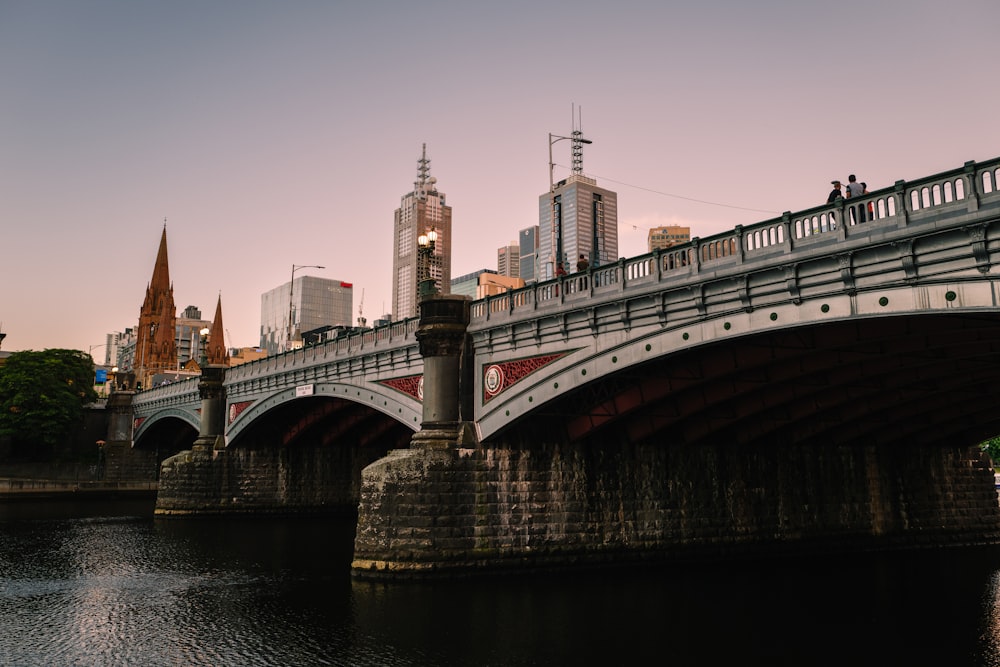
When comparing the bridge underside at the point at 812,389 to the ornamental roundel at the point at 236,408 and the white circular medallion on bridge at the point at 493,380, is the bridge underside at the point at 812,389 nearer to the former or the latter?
the white circular medallion on bridge at the point at 493,380

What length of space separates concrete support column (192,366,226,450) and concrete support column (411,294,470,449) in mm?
29852

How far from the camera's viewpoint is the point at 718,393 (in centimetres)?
2612

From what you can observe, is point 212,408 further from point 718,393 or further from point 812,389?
point 812,389

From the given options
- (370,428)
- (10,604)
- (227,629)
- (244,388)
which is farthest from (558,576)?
(244,388)

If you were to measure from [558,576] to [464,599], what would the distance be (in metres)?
4.55

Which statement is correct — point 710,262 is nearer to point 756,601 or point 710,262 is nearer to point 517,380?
point 517,380

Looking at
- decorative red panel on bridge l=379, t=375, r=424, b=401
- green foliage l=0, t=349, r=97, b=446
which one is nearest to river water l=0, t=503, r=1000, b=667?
decorative red panel on bridge l=379, t=375, r=424, b=401

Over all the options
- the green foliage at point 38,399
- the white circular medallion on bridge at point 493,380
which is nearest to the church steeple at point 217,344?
the green foliage at point 38,399

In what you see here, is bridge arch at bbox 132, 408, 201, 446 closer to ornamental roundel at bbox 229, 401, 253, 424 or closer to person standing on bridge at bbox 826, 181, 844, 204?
ornamental roundel at bbox 229, 401, 253, 424

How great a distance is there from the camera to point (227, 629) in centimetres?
2031

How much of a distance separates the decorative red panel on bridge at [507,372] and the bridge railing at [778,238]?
5.40ft

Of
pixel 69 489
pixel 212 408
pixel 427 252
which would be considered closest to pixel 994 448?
pixel 212 408

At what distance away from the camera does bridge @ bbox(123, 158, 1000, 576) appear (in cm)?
1733

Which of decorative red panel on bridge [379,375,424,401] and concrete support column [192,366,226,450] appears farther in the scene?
concrete support column [192,366,226,450]
